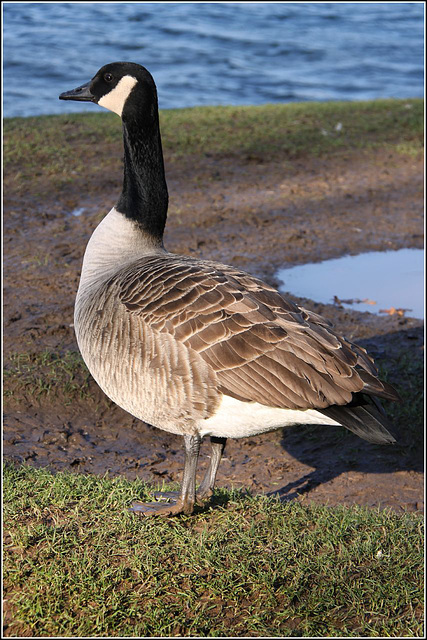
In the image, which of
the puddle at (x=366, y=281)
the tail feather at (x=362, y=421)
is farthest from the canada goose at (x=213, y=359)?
the puddle at (x=366, y=281)

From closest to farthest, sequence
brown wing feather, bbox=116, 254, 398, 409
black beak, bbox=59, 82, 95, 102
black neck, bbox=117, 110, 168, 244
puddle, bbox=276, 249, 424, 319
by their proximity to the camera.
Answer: brown wing feather, bbox=116, 254, 398, 409
black neck, bbox=117, 110, 168, 244
black beak, bbox=59, 82, 95, 102
puddle, bbox=276, 249, 424, 319

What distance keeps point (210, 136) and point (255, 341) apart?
7.61m

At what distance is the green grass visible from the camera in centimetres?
924

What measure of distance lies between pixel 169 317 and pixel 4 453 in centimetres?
170

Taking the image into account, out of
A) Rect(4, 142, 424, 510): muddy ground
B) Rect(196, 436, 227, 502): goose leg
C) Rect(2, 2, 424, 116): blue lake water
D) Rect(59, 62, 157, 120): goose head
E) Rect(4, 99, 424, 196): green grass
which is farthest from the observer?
Rect(2, 2, 424, 116): blue lake water

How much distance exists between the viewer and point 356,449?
5.21 m

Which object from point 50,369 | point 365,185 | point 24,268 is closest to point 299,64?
point 365,185

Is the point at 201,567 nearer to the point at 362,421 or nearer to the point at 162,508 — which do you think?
the point at 162,508

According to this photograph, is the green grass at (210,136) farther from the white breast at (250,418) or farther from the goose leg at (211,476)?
the white breast at (250,418)

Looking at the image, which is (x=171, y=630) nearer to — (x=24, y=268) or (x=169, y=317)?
(x=169, y=317)

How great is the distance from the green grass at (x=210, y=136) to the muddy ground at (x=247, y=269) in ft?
1.03

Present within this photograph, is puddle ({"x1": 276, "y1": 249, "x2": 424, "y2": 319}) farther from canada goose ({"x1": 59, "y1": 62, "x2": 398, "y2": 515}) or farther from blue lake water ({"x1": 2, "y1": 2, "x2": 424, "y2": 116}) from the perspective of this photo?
blue lake water ({"x1": 2, "y1": 2, "x2": 424, "y2": 116})

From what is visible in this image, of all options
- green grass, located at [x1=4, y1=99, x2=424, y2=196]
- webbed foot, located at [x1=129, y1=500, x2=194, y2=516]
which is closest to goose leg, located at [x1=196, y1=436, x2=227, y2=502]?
webbed foot, located at [x1=129, y1=500, x2=194, y2=516]

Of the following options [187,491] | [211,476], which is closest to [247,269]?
[211,476]
